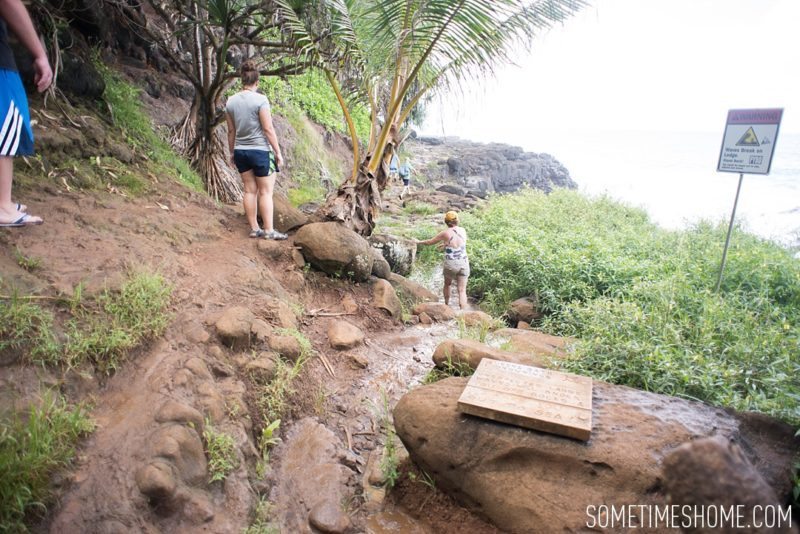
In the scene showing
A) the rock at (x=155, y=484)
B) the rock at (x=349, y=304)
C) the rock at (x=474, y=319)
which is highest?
the rock at (x=155, y=484)

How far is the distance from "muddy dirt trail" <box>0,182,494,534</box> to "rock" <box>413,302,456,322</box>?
0.95 meters

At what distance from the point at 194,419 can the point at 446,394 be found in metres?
1.54

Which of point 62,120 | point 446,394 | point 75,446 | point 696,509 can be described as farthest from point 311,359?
point 62,120

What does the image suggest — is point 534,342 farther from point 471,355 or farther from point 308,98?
point 308,98

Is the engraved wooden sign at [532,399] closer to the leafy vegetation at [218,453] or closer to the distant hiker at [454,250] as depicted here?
the leafy vegetation at [218,453]

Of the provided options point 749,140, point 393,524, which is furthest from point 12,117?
point 749,140

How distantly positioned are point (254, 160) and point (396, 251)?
3.08 m

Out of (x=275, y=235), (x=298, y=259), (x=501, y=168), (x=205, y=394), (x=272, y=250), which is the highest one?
(x=501, y=168)

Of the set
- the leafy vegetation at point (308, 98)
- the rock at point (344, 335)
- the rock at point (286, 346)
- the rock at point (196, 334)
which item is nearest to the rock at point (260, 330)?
the rock at point (286, 346)

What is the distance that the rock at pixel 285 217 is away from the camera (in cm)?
541

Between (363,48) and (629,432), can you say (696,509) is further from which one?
(363,48)

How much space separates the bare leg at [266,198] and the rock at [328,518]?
10.3 feet

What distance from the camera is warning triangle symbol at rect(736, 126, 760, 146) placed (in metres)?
5.07

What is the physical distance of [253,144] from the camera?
4.62 metres
